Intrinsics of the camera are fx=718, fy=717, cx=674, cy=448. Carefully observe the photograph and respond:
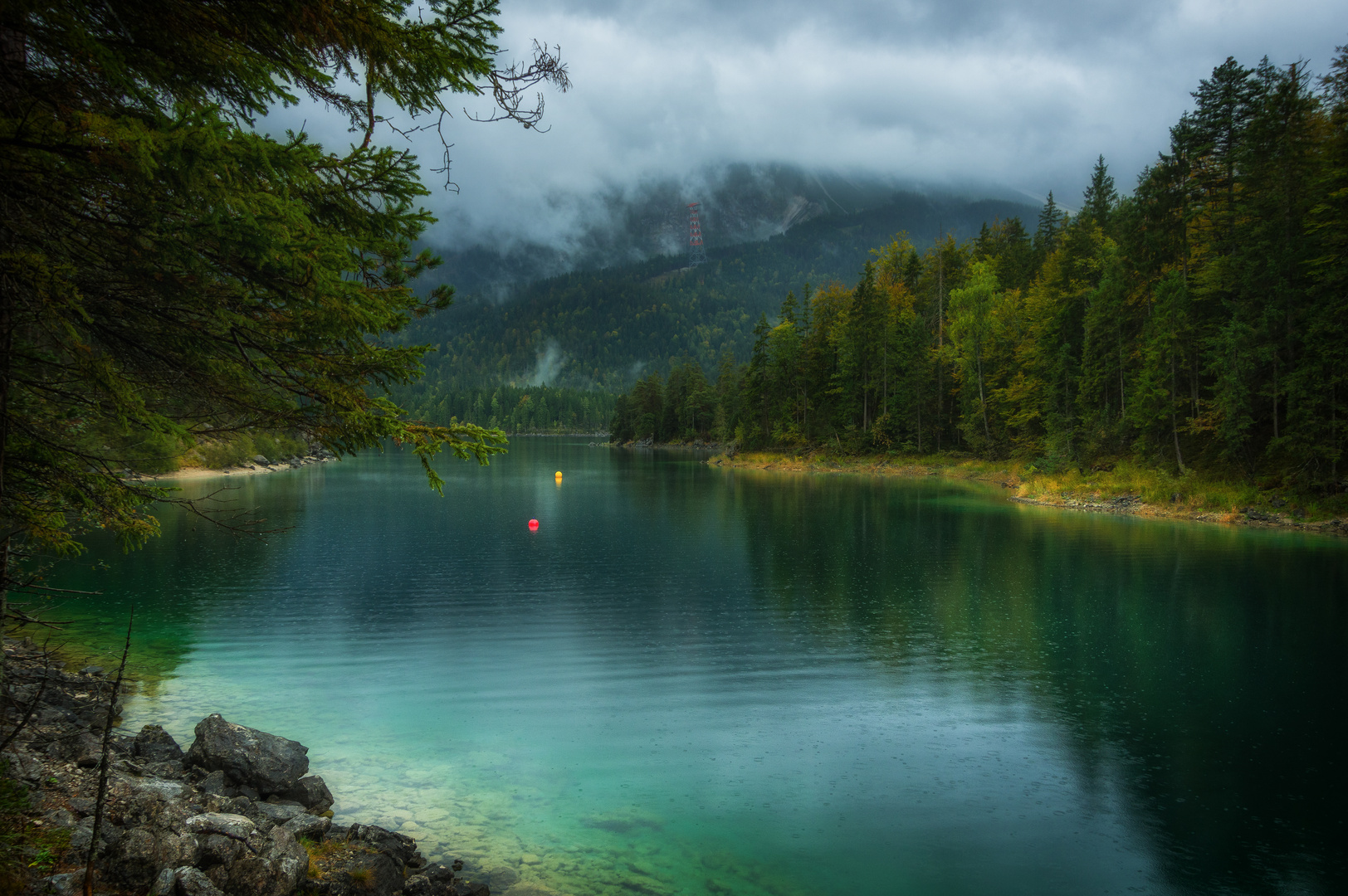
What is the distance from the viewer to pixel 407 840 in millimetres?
8336

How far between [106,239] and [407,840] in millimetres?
6917

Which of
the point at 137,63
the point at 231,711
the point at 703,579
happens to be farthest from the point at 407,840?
the point at 703,579

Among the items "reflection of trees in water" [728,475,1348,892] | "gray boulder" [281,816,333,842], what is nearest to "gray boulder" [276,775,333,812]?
"gray boulder" [281,816,333,842]

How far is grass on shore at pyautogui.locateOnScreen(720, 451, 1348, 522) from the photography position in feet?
112

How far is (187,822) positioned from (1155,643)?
1985 cm

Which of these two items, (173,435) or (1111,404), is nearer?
(173,435)

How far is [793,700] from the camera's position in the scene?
548 inches

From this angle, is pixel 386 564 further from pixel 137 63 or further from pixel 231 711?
pixel 137 63

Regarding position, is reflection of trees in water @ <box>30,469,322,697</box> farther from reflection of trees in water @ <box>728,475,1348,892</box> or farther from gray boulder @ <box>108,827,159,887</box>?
reflection of trees in water @ <box>728,475,1348,892</box>

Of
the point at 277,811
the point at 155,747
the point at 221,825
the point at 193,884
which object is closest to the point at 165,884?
the point at 193,884

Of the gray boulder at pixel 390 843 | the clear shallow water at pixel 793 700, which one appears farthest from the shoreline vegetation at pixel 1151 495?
the gray boulder at pixel 390 843

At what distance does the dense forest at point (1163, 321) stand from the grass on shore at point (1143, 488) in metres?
1.12

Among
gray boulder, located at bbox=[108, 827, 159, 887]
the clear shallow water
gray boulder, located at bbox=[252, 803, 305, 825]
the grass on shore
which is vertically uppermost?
the grass on shore

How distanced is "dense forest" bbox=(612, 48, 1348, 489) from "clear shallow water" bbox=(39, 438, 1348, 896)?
30.3 ft
